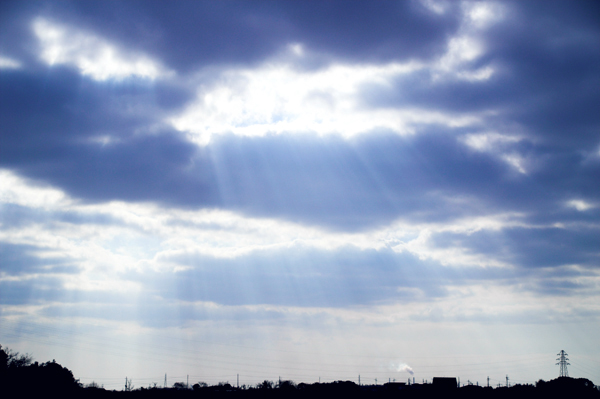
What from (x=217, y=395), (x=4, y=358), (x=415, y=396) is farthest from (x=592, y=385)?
(x=4, y=358)

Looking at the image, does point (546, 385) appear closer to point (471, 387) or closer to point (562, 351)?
point (562, 351)

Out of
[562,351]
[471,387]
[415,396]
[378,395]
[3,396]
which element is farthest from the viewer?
[562,351]

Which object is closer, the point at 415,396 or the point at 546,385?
the point at 415,396

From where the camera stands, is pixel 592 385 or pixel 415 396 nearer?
pixel 415 396

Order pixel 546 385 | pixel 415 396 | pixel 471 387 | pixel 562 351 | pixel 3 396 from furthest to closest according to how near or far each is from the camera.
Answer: pixel 562 351
pixel 546 385
pixel 471 387
pixel 415 396
pixel 3 396

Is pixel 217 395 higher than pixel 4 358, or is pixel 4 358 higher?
pixel 4 358

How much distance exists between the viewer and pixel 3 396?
408 ft

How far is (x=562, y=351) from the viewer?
650 feet

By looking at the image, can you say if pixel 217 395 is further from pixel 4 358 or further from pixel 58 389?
pixel 4 358

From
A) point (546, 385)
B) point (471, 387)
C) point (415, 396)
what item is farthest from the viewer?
point (546, 385)

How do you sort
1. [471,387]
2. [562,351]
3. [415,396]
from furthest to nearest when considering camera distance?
[562,351] < [471,387] < [415,396]

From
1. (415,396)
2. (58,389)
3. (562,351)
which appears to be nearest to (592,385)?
(562,351)

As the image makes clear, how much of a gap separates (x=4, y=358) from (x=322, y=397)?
89148mm

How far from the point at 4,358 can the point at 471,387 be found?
134683mm
